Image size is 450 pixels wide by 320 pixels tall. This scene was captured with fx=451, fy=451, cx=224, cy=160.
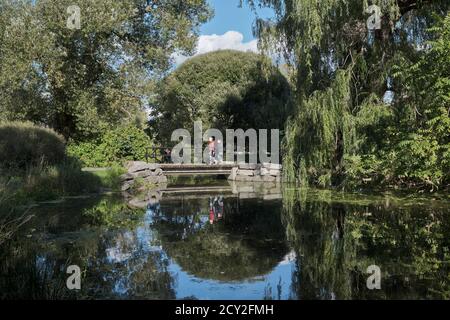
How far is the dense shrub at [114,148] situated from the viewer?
21734mm

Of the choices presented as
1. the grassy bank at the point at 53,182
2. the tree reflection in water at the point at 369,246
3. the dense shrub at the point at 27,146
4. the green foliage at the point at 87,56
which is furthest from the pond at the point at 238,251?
the green foliage at the point at 87,56

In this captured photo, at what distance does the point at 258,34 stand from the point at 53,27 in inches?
372

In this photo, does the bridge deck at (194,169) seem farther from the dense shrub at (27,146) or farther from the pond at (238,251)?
the pond at (238,251)

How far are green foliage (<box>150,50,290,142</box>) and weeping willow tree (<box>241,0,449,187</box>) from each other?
10.3 m

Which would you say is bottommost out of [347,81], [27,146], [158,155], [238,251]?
[238,251]

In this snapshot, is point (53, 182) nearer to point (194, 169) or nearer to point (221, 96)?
point (194, 169)

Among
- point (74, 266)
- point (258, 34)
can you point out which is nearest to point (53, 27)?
point (258, 34)

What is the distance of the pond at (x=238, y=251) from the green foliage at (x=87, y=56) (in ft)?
30.7

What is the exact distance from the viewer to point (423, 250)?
258 inches

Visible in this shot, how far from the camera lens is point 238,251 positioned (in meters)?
6.99

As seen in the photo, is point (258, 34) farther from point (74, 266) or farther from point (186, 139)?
point (186, 139)

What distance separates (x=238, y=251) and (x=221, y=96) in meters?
19.9

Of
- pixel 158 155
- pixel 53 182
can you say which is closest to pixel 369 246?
pixel 53 182

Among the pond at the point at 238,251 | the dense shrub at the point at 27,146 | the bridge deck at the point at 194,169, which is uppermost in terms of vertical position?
the dense shrub at the point at 27,146
